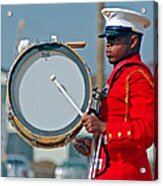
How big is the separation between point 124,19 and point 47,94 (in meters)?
0.35

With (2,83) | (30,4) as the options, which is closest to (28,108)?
(2,83)

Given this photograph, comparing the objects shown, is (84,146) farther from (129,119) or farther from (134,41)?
(134,41)

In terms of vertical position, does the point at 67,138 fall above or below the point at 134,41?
below

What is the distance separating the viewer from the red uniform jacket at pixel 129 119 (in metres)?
3.47

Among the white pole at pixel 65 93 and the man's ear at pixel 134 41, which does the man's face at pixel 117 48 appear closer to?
the man's ear at pixel 134 41

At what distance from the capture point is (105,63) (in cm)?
351

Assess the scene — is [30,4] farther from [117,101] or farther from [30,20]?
[117,101]

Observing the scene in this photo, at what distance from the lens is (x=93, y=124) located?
11.5 feet

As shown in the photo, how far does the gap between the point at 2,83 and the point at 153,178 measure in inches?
22.9

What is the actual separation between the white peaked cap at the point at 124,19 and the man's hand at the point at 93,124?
266 millimetres

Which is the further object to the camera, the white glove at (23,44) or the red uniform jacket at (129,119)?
the white glove at (23,44)

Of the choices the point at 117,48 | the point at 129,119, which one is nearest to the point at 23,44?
the point at 117,48

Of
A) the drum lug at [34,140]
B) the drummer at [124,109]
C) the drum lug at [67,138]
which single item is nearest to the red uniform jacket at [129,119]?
the drummer at [124,109]

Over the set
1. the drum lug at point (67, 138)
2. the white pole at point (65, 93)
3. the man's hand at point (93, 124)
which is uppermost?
the white pole at point (65, 93)
